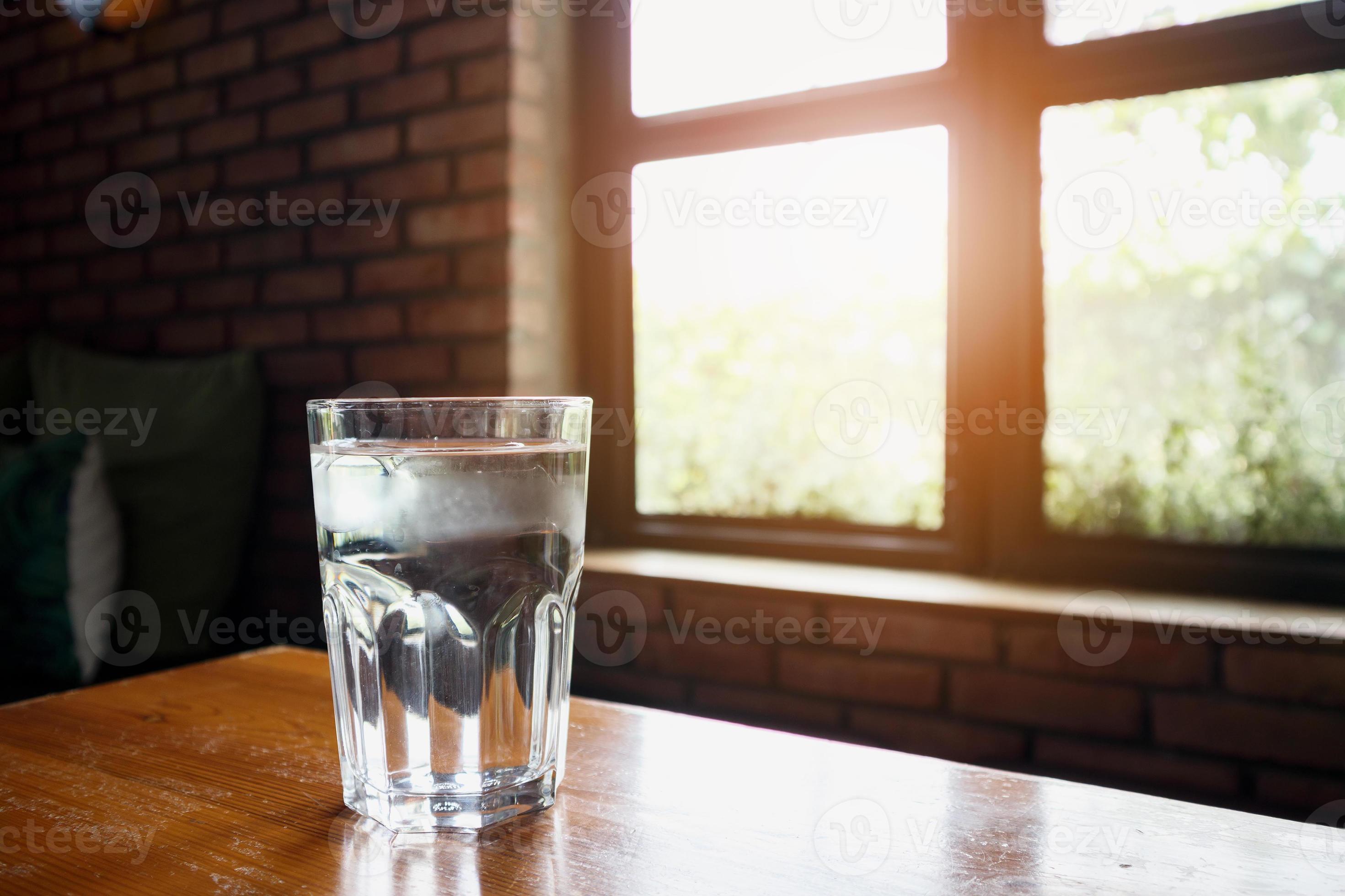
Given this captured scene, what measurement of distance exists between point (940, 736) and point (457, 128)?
4.12ft

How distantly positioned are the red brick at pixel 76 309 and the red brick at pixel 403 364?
0.84 m

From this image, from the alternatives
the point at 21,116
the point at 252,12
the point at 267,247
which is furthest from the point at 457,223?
the point at 21,116

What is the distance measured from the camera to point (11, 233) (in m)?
2.39

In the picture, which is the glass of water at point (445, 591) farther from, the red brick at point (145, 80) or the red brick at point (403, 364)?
the red brick at point (145, 80)

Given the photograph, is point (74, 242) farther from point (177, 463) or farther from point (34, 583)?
point (34, 583)

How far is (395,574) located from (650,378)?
1305 mm

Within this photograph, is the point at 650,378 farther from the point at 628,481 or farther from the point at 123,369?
the point at 123,369

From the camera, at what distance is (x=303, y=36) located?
1.85 meters

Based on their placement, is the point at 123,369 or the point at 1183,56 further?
the point at 123,369

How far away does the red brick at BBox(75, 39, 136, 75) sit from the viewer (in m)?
2.13

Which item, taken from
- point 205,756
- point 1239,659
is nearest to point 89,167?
point 205,756

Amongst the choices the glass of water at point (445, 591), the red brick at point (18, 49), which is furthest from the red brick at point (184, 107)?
the glass of water at point (445, 591)

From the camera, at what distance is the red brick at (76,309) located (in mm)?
2209

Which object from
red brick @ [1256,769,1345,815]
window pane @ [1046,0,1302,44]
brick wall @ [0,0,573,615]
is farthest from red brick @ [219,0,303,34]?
red brick @ [1256,769,1345,815]
